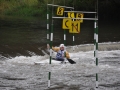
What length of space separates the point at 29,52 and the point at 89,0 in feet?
87.2

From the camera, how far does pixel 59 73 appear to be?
1243cm

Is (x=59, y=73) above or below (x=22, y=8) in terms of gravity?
below

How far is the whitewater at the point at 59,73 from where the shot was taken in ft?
34.1

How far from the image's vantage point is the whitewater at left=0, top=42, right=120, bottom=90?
10.4 meters

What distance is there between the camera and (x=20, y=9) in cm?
4997

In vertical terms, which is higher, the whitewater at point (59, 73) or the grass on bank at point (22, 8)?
the grass on bank at point (22, 8)

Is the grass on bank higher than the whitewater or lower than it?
higher

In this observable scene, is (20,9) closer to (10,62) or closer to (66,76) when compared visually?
(10,62)

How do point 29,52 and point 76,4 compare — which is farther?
point 76,4

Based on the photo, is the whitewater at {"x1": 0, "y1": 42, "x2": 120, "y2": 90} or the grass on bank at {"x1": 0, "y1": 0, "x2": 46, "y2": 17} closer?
the whitewater at {"x1": 0, "y1": 42, "x2": 120, "y2": 90}

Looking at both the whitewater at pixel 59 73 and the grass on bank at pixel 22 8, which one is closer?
the whitewater at pixel 59 73

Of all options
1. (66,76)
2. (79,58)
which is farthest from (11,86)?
(79,58)

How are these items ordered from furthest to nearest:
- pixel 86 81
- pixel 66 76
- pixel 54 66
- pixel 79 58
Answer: pixel 79 58 → pixel 54 66 → pixel 66 76 → pixel 86 81

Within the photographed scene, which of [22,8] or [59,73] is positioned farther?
[22,8]
